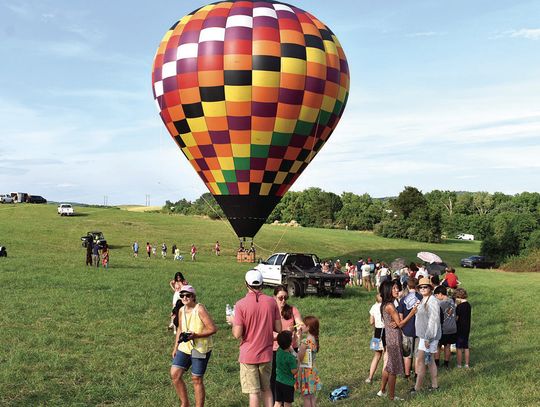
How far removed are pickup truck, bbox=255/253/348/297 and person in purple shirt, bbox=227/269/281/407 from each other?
1521 centimetres

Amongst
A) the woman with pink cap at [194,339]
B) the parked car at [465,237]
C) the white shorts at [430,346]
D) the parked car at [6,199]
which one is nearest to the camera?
the woman with pink cap at [194,339]

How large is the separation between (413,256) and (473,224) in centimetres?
6441

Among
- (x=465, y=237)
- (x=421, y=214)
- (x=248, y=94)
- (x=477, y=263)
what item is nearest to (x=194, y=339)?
(x=248, y=94)

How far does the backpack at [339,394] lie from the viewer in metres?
9.54

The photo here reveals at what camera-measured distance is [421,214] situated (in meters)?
83.9

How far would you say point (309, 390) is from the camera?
25.9ft

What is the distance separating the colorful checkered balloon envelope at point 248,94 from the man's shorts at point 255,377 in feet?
55.4

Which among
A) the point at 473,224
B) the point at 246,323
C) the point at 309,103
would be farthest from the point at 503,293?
the point at 473,224

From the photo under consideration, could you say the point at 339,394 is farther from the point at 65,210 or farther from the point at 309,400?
the point at 65,210

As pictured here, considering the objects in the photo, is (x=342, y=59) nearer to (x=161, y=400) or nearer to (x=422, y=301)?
(x=422, y=301)

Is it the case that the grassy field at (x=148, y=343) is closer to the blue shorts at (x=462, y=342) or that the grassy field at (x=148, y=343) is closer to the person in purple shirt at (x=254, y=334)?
the blue shorts at (x=462, y=342)

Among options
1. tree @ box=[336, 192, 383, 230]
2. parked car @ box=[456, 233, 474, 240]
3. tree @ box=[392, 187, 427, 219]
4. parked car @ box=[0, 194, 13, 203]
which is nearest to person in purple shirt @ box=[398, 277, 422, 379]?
tree @ box=[392, 187, 427, 219]

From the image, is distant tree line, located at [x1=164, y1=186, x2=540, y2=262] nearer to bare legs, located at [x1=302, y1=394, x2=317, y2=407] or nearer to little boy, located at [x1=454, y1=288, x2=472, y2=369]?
little boy, located at [x1=454, y1=288, x2=472, y2=369]

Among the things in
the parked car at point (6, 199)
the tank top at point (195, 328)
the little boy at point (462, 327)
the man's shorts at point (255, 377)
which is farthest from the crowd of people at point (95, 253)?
the parked car at point (6, 199)
